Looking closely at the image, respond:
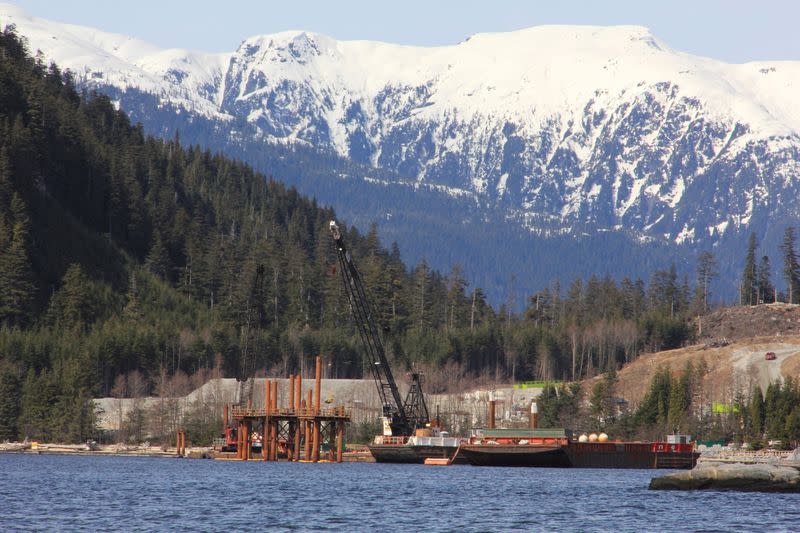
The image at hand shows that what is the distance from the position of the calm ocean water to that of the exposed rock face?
1.16 meters

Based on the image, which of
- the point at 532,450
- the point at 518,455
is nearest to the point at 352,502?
the point at 518,455

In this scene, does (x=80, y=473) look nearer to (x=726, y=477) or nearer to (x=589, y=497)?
(x=589, y=497)

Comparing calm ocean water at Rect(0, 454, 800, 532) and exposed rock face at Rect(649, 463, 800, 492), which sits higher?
exposed rock face at Rect(649, 463, 800, 492)

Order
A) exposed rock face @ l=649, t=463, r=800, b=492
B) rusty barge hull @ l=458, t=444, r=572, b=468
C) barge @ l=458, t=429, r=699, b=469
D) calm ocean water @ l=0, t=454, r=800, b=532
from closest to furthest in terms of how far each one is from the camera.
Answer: calm ocean water @ l=0, t=454, r=800, b=532, exposed rock face @ l=649, t=463, r=800, b=492, rusty barge hull @ l=458, t=444, r=572, b=468, barge @ l=458, t=429, r=699, b=469

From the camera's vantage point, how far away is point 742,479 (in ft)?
442

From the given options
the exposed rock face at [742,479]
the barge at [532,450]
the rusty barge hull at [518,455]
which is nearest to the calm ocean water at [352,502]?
the exposed rock face at [742,479]

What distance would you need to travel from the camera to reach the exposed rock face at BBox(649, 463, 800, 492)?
134750mm

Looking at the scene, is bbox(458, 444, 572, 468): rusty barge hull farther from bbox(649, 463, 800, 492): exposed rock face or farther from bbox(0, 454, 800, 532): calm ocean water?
bbox(649, 463, 800, 492): exposed rock face

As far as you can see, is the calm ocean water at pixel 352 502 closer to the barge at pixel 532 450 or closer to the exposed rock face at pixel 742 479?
the exposed rock face at pixel 742 479

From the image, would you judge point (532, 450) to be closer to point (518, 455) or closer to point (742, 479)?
point (518, 455)

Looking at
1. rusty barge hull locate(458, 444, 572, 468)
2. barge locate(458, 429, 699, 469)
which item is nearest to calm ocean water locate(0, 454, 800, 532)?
rusty barge hull locate(458, 444, 572, 468)

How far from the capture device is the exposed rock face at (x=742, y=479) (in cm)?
13475

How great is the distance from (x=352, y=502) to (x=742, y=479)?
37.3 m

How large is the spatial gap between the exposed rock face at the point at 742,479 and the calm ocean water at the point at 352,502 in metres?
1.16
